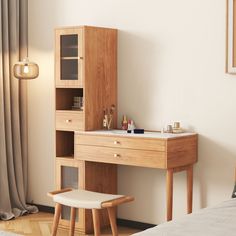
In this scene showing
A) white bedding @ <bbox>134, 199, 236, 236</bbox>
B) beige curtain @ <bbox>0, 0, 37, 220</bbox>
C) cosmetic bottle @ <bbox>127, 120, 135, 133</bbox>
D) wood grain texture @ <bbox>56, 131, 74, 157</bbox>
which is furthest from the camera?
beige curtain @ <bbox>0, 0, 37, 220</bbox>

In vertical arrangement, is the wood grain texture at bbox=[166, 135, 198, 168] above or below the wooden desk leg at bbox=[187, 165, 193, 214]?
above

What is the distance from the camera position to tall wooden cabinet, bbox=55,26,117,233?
187 inches

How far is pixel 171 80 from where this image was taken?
475cm

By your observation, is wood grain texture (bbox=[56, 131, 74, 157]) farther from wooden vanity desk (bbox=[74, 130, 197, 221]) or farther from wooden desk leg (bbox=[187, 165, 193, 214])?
wooden desk leg (bbox=[187, 165, 193, 214])

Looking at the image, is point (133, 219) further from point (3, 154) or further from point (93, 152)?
point (3, 154)

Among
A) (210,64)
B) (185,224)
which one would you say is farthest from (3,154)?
(185,224)

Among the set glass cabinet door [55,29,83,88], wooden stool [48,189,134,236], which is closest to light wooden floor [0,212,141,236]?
wooden stool [48,189,134,236]

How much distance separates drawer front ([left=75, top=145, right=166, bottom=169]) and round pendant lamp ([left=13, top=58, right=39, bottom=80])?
2.66 ft

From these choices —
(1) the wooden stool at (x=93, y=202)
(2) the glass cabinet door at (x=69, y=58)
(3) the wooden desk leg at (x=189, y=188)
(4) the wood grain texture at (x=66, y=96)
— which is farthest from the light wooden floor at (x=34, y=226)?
(2) the glass cabinet door at (x=69, y=58)

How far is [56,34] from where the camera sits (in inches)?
192

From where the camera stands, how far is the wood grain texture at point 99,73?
4.74 metres

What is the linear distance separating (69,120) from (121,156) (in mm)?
600

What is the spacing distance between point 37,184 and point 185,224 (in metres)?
2.97

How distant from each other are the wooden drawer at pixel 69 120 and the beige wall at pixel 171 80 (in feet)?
1.38
